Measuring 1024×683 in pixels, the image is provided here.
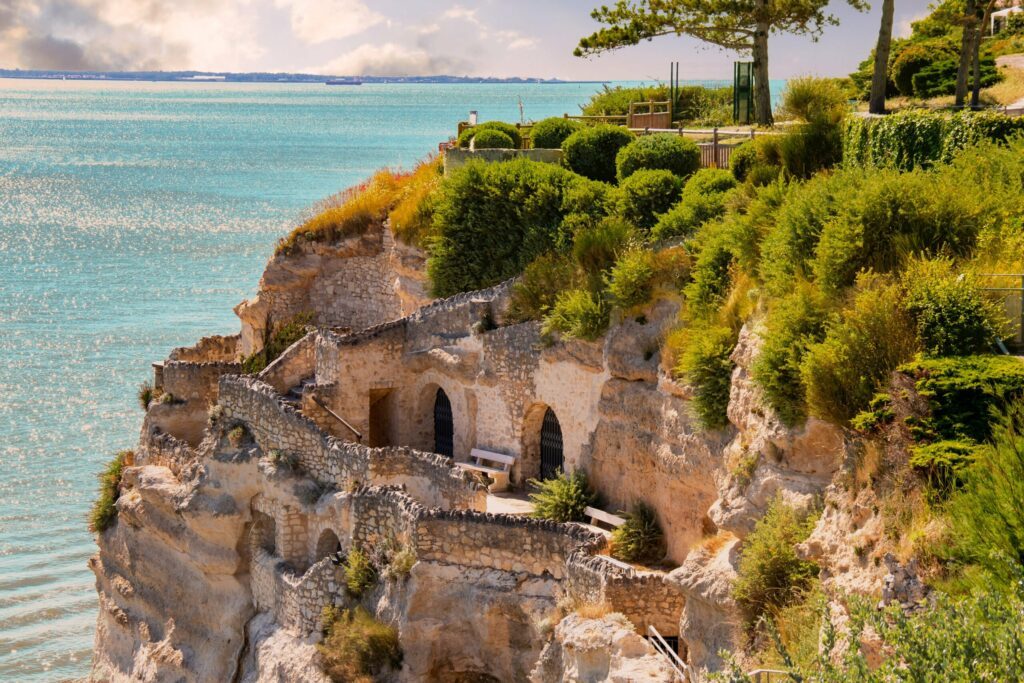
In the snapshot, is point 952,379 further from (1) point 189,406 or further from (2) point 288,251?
(2) point 288,251

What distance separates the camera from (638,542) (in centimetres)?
2427

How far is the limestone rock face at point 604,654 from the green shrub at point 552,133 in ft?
60.4

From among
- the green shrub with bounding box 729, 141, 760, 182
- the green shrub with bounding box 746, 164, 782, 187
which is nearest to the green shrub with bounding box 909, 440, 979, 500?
the green shrub with bounding box 746, 164, 782, 187

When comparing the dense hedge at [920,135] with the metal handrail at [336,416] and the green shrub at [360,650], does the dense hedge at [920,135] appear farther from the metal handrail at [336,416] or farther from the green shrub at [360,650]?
the green shrub at [360,650]

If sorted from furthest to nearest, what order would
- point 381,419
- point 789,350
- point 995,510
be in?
point 381,419, point 789,350, point 995,510

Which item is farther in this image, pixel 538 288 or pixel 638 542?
pixel 538 288

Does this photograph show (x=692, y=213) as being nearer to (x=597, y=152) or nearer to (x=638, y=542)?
(x=597, y=152)

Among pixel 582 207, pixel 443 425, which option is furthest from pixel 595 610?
pixel 582 207

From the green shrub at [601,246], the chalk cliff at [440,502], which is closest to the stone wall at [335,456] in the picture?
the chalk cliff at [440,502]

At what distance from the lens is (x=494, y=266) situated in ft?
108

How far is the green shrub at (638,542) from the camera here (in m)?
24.2

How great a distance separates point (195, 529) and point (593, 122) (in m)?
17.0

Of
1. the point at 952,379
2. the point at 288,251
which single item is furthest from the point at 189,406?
the point at 952,379

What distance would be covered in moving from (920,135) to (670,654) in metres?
12.3
